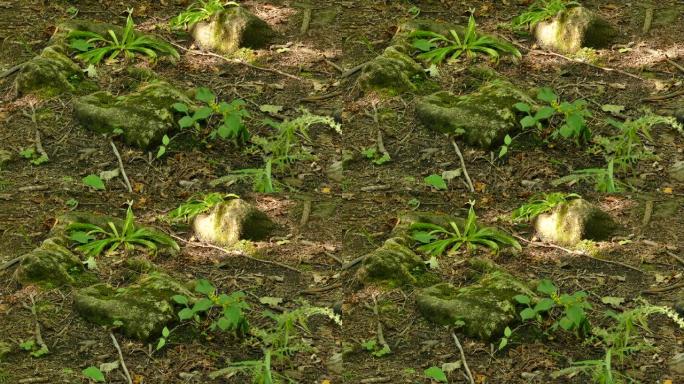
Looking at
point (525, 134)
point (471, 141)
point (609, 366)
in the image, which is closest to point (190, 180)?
point (471, 141)

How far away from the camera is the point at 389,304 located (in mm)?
6203

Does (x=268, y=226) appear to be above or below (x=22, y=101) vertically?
below

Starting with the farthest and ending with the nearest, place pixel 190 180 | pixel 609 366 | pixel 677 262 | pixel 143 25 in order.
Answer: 1. pixel 143 25
2. pixel 190 180
3. pixel 677 262
4. pixel 609 366

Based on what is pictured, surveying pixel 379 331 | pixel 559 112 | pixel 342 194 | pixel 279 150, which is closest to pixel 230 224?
pixel 279 150

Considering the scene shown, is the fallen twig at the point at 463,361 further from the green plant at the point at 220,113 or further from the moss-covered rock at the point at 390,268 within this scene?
the green plant at the point at 220,113

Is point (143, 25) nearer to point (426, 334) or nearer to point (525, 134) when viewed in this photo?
point (525, 134)

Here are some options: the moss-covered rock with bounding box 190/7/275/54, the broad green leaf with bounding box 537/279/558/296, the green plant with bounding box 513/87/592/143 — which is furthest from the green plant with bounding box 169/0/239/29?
the broad green leaf with bounding box 537/279/558/296

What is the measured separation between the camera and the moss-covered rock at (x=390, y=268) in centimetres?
630

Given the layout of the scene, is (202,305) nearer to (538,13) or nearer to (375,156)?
(375,156)

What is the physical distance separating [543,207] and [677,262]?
3.27 ft

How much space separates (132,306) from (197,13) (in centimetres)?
317

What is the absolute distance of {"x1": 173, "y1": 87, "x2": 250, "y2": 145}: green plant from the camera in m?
6.98

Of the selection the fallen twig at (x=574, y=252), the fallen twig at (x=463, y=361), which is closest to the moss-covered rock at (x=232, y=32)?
the fallen twig at (x=574, y=252)

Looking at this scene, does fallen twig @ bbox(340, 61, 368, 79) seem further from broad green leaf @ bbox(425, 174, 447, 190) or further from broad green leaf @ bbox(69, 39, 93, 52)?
broad green leaf @ bbox(69, 39, 93, 52)
